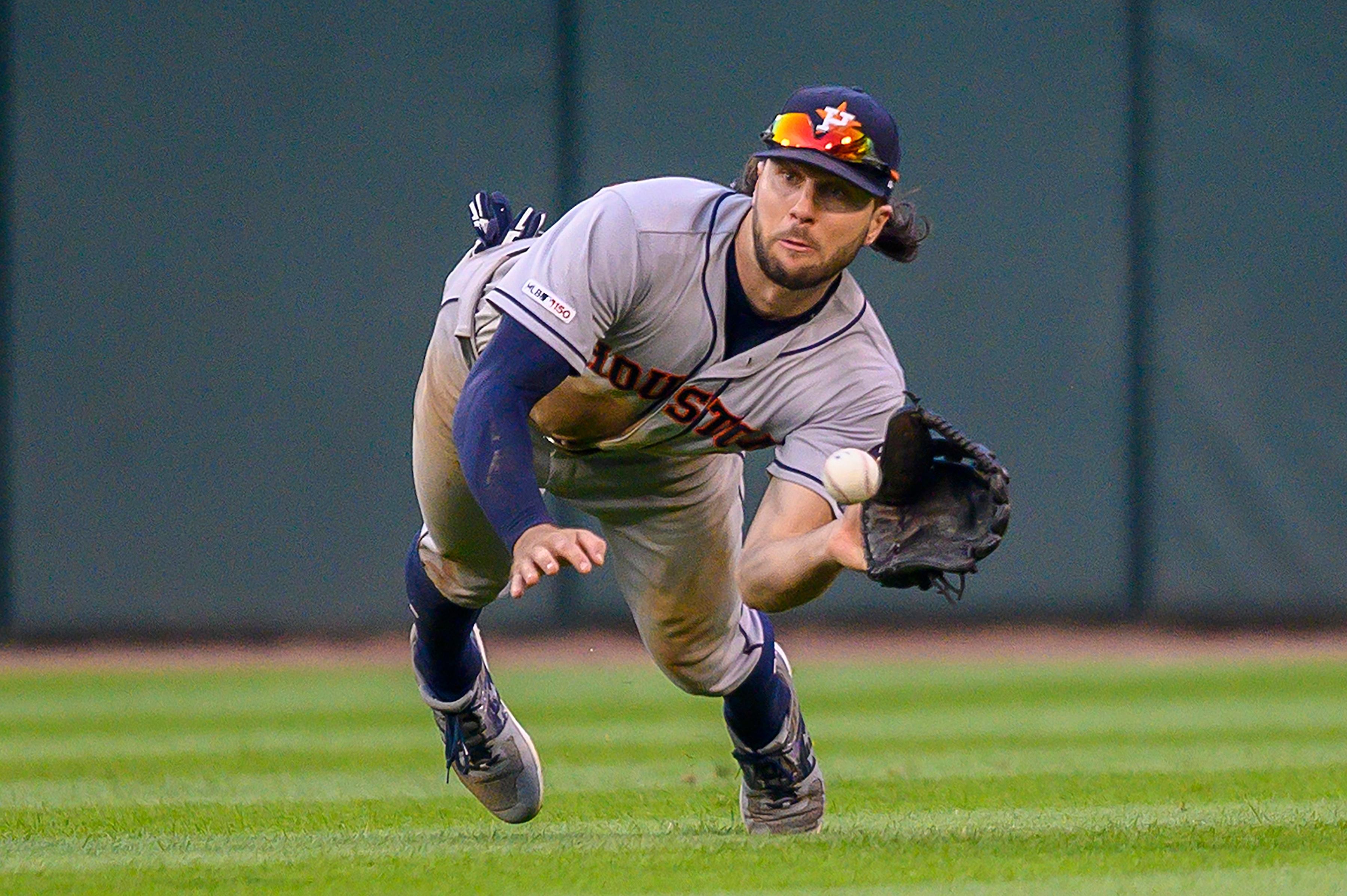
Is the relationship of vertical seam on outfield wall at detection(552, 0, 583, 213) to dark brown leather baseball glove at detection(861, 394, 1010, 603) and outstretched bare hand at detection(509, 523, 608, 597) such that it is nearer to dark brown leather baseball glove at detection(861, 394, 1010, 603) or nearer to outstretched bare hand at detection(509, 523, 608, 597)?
dark brown leather baseball glove at detection(861, 394, 1010, 603)

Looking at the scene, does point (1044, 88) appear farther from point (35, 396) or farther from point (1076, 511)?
point (35, 396)

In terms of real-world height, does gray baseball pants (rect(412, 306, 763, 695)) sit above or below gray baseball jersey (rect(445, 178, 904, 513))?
below

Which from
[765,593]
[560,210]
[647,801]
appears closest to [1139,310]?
[560,210]

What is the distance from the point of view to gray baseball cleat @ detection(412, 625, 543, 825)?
419cm

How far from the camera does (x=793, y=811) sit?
4.00 meters

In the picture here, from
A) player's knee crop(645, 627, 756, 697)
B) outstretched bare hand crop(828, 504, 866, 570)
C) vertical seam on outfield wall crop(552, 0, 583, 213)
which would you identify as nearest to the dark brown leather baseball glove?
outstretched bare hand crop(828, 504, 866, 570)

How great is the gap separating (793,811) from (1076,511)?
4781mm

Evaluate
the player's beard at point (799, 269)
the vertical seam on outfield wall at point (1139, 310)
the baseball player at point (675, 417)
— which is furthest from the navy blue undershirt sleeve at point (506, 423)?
the vertical seam on outfield wall at point (1139, 310)

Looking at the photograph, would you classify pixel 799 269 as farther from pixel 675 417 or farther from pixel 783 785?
pixel 783 785

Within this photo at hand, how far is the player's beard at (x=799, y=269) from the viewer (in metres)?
→ 3.55

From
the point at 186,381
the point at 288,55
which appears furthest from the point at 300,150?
the point at 186,381

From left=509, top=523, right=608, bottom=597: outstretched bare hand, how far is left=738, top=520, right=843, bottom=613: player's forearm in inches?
19.4

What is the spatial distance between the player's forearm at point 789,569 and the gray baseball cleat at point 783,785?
0.63 meters

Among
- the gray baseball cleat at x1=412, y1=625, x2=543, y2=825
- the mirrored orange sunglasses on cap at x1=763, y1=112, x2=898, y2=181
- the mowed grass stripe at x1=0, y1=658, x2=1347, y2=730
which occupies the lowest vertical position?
the mowed grass stripe at x1=0, y1=658, x2=1347, y2=730
